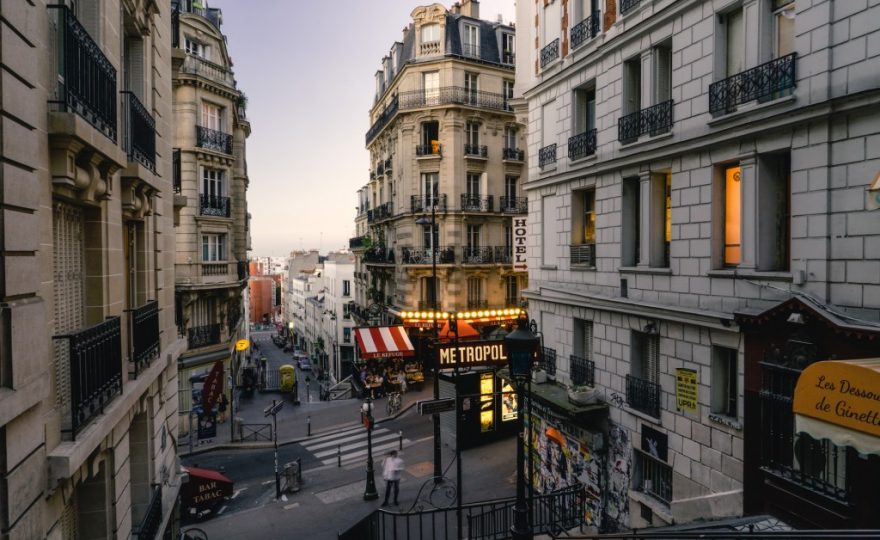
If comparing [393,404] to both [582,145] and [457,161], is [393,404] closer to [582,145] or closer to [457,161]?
[457,161]

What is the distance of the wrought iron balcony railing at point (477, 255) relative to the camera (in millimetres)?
34344

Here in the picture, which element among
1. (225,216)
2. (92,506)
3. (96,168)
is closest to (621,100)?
(96,168)

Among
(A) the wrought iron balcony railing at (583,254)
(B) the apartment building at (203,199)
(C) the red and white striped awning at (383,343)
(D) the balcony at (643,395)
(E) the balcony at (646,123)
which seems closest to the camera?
(E) the balcony at (646,123)

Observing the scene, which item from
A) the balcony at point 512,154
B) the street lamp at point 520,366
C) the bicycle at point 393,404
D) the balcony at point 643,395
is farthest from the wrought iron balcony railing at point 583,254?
the balcony at point 512,154

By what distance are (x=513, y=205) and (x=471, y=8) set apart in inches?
572

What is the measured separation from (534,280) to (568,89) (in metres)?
6.12

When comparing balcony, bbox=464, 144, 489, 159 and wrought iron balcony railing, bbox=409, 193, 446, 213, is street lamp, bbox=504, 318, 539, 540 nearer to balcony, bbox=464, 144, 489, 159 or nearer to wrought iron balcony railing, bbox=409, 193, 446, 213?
wrought iron balcony railing, bbox=409, 193, 446, 213

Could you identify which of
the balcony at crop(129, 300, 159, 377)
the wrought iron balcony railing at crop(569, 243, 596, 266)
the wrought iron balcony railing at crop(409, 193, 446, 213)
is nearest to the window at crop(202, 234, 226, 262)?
the wrought iron balcony railing at crop(409, 193, 446, 213)

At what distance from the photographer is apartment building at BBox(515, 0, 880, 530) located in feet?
26.1

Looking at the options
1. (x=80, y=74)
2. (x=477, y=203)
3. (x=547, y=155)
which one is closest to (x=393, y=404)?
(x=477, y=203)

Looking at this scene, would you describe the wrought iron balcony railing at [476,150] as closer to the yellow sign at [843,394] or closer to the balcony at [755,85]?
the balcony at [755,85]

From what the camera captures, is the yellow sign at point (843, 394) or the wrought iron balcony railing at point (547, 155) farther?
the wrought iron balcony railing at point (547, 155)

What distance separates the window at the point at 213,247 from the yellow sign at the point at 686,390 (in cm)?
2449

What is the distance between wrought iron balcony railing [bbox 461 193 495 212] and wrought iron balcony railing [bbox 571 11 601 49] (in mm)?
19404
